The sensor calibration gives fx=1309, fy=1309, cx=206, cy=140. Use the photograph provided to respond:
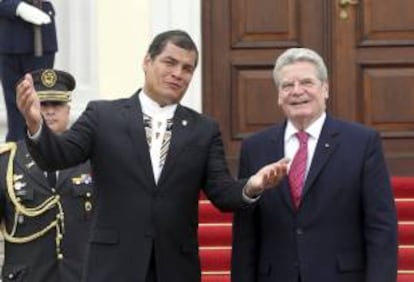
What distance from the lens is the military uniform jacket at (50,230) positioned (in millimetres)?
5352

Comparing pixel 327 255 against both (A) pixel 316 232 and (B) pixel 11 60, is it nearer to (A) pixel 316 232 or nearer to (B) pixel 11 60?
(A) pixel 316 232

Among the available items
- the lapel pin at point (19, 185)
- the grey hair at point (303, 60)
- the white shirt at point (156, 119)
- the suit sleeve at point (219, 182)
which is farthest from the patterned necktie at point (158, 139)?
the lapel pin at point (19, 185)

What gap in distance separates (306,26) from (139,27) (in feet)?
3.69

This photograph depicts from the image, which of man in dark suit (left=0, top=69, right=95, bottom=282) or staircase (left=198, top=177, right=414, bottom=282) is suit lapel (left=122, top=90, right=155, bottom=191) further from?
staircase (left=198, top=177, right=414, bottom=282)

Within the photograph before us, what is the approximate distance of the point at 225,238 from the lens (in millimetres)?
7504

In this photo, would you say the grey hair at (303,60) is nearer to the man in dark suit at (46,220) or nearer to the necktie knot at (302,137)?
the necktie knot at (302,137)

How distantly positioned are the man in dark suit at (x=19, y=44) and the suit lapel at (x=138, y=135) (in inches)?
109

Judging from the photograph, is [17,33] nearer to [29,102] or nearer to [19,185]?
[19,185]

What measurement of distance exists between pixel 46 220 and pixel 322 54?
355 cm

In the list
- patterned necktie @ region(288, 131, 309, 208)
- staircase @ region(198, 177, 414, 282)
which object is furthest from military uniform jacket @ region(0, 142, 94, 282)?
staircase @ region(198, 177, 414, 282)

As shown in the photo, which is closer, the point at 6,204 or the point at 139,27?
the point at 6,204

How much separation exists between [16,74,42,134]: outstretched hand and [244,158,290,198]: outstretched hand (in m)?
0.77

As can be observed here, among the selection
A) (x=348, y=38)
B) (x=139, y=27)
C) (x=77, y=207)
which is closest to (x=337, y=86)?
(x=348, y=38)

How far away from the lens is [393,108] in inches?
336
